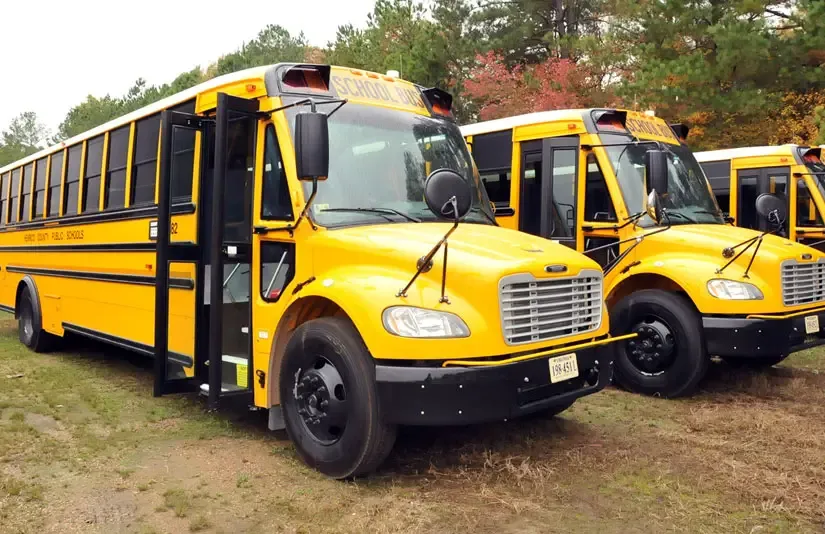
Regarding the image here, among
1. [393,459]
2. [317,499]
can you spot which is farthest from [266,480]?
[393,459]

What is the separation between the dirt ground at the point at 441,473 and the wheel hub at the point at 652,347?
0.39m

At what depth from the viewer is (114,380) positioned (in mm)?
7613

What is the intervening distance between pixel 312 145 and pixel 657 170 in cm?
363

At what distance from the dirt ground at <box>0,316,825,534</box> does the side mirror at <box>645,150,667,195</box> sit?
6.33 ft

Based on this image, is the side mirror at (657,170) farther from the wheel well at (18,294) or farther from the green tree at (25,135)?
the green tree at (25,135)

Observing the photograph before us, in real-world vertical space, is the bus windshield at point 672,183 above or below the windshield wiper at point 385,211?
above

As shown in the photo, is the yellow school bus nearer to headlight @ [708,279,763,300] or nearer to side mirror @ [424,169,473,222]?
side mirror @ [424,169,473,222]

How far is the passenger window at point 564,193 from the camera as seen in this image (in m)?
7.45

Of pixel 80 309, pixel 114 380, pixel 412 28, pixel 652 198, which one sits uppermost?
pixel 412 28

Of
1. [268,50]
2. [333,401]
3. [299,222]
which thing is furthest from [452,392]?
[268,50]

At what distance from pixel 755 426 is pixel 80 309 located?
653 centimetres

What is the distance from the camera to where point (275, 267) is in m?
5.02

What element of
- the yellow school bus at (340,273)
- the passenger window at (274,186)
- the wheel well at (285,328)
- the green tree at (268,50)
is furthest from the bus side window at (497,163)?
the green tree at (268,50)

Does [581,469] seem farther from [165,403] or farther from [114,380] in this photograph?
[114,380]
